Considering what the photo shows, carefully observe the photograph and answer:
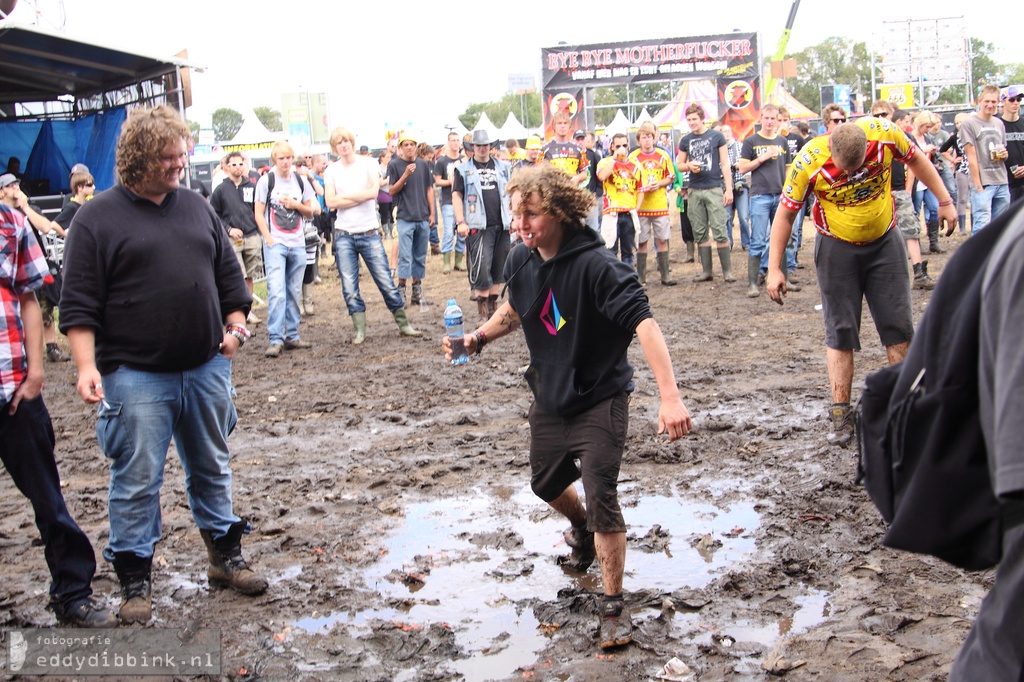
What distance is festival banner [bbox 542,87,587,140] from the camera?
1449 inches

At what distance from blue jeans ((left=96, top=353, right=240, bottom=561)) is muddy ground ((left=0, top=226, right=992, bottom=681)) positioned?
Result: 0.41 meters

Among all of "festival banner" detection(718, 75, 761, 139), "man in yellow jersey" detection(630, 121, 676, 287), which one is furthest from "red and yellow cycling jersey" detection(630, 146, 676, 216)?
"festival banner" detection(718, 75, 761, 139)

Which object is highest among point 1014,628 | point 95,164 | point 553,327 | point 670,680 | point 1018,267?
point 95,164

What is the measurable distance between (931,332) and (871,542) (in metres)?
3.08

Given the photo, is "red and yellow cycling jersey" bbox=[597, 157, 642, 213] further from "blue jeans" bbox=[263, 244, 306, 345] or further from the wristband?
the wristband

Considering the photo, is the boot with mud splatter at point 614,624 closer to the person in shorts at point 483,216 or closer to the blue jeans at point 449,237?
the person in shorts at point 483,216

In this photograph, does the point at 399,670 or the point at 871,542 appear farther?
the point at 871,542

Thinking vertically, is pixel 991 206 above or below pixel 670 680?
above

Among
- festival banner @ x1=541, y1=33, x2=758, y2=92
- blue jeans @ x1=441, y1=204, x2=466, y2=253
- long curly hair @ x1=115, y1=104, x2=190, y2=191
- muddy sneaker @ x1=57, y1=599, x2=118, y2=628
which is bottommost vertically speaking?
muddy sneaker @ x1=57, y1=599, x2=118, y2=628

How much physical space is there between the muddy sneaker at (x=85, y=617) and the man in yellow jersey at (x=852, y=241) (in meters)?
4.00

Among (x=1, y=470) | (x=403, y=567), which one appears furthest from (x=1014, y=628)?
(x=1, y=470)

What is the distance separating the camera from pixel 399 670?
3.75 meters

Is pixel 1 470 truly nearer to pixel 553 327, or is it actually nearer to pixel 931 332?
pixel 553 327

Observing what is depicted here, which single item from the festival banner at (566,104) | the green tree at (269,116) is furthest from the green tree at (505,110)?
the festival banner at (566,104)
